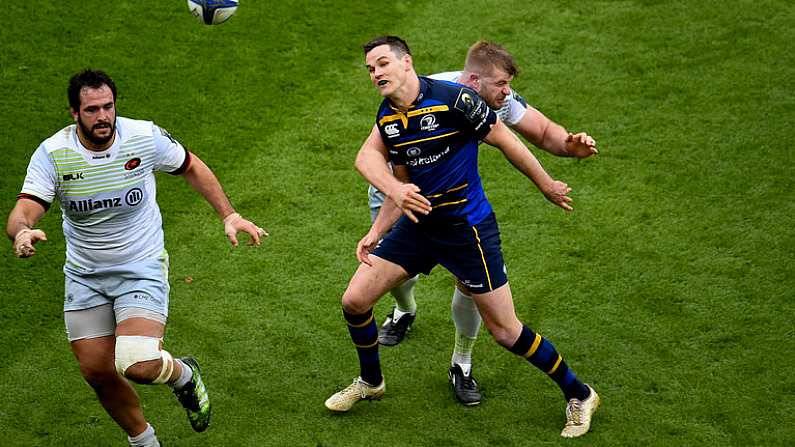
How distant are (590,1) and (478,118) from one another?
573 cm

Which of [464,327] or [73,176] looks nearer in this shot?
[73,176]

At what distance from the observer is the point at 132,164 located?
19.7ft

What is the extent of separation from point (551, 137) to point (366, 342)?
1.66 m

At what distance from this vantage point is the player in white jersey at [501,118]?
6.39m

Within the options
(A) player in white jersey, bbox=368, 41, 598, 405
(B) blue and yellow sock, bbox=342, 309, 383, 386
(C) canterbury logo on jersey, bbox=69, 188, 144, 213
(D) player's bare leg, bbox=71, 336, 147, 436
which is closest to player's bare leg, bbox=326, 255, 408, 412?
(B) blue and yellow sock, bbox=342, 309, 383, 386

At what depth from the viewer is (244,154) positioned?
9398 mm

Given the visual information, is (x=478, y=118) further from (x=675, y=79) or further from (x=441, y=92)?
(x=675, y=79)

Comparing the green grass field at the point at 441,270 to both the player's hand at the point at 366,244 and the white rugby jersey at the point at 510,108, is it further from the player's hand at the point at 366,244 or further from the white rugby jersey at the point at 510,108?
the white rugby jersey at the point at 510,108

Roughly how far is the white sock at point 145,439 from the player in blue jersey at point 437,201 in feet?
4.29

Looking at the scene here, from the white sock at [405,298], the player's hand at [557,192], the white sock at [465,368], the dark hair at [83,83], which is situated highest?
the dark hair at [83,83]

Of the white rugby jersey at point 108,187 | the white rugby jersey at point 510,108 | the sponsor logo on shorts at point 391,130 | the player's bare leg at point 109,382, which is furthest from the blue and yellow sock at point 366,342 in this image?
Result: the player's bare leg at point 109,382

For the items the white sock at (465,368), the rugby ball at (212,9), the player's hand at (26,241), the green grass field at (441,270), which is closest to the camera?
the player's hand at (26,241)

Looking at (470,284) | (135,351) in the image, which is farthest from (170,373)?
(470,284)

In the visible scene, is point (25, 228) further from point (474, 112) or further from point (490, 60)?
point (490, 60)
